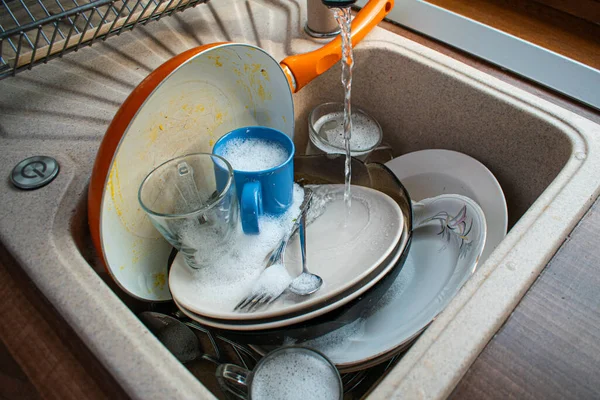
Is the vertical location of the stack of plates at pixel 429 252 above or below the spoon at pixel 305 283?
below

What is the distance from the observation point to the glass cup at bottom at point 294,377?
401 millimetres

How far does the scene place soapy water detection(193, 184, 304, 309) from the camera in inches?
19.1

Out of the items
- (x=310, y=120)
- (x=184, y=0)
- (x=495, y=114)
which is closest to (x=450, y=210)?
(x=495, y=114)

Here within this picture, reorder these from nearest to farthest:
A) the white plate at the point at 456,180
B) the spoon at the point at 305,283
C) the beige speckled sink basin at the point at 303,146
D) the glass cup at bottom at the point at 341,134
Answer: the beige speckled sink basin at the point at 303,146 < the spoon at the point at 305,283 < the white plate at the point at 456,180 < the glass cup at bottom at the point at 341,134

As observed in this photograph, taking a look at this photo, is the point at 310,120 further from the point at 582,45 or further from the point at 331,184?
the point at 582,45

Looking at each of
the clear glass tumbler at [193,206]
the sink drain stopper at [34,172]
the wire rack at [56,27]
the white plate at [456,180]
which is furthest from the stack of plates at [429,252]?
the wire rack at [56,27]

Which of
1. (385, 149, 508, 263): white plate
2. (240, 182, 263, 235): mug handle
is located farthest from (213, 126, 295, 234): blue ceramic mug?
(385, 149, 508, 263): white plate

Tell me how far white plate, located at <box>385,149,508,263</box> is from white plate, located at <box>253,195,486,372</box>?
0.04 m

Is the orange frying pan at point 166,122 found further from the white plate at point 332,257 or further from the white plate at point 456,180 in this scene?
the white plate at point 456,180

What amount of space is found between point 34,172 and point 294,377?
39cm

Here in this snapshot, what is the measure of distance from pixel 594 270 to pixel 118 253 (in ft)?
1.65

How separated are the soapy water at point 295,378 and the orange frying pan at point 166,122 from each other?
7.5 inches

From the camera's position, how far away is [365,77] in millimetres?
760

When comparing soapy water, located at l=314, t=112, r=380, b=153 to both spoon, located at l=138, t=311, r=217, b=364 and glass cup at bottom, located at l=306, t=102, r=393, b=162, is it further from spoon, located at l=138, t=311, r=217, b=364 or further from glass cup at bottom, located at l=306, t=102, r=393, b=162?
spoon, located at l=138, t=311, r=217, b=364
